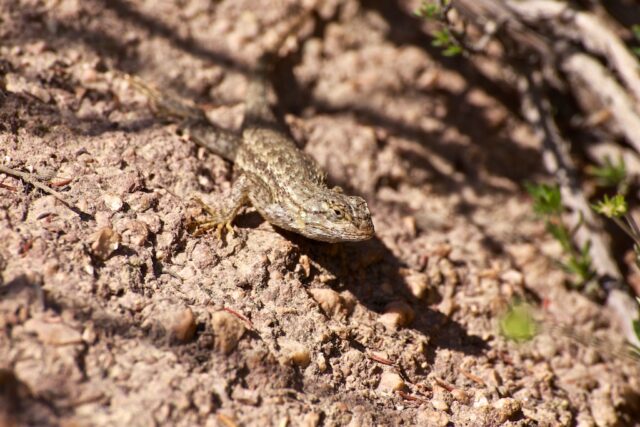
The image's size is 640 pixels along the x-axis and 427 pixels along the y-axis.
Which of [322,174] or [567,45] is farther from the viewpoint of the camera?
[567,45]

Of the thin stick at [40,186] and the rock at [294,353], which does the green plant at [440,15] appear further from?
the thin stick at [40,186]

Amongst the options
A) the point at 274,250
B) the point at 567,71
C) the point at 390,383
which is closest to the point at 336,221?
the point at 274,250

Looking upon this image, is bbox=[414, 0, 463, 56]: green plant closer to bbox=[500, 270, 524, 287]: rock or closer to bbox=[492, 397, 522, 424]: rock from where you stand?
bbox=[500, 270, 524, 287]: rock

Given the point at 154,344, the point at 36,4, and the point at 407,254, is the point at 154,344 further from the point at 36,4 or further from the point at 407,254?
the point at 36,4

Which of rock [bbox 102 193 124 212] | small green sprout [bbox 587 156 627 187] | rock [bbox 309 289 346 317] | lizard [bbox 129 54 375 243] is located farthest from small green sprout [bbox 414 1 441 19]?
rock [bbox 102 193 124 212]

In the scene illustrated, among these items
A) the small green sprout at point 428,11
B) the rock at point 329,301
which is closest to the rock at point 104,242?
the rock at point 329,301

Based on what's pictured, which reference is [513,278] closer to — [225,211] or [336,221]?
[336,221]

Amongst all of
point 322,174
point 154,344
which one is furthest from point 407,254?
point 154,344
